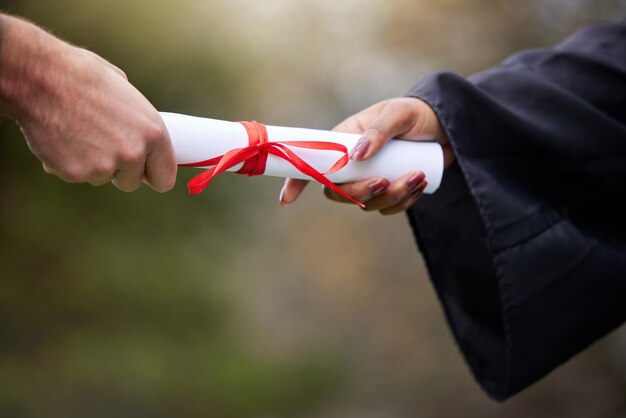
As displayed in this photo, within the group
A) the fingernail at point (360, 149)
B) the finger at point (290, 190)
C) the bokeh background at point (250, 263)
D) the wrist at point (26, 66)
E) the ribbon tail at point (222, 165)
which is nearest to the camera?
the wrist at point (26, 66)

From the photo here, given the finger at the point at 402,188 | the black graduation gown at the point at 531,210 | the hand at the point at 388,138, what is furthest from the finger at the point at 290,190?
the black graduation gown at the point at 531,210

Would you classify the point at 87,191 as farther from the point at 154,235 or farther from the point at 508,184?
the point at 508,184

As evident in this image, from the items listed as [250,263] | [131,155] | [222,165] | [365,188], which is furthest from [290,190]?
[250,263]

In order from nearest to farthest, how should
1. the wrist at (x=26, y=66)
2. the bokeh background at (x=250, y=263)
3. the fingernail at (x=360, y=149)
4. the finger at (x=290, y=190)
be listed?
the wrist at (x=26, y=66)
the fingernail at (x=360, y=149)
the finger at (x=290, y=190)
the bokeh background at (x=250, y=263)

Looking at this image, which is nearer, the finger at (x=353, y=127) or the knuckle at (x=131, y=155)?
the knuckle at (x=131, y=155)

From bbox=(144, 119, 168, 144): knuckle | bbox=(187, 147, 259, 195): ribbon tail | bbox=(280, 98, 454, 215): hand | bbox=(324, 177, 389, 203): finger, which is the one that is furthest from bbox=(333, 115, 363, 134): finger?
bbox=(144, 119, 168, 144): knuckle

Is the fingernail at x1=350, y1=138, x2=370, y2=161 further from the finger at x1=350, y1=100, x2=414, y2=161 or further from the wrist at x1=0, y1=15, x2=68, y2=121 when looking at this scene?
the wrist at x1=0, y1=15, x2=68, y2=121

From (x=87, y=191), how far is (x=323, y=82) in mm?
1155

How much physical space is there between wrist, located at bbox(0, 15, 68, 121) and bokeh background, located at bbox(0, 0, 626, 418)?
2367mm

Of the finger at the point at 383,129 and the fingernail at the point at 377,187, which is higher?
the finger at the point at 383,129

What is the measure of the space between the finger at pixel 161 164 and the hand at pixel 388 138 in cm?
24

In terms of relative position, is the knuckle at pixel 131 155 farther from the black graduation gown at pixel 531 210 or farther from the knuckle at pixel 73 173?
the black graduation gown at pixel 531 210

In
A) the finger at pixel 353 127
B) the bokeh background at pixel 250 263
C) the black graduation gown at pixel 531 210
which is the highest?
the bokeh background at pixel 250 263

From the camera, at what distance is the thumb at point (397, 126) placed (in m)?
0.96
